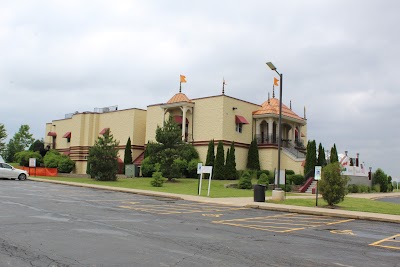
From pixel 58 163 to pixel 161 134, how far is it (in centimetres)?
2374

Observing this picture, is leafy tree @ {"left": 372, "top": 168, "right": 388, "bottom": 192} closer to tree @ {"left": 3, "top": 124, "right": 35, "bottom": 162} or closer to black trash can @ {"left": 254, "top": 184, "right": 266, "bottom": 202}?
black trash can @ {"left": 254, "top": 184, "right": 266, "bottom": 202}

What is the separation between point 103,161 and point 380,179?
118 ft

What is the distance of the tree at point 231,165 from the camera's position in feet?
141

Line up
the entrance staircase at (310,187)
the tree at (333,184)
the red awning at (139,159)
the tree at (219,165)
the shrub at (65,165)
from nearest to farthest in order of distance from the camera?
the tree at (333,184) → the entrance staircase at (310,187) → the tree at (219,165) → the red awning at (139,159) → the shrub at (65,165)

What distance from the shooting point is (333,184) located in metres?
21.0

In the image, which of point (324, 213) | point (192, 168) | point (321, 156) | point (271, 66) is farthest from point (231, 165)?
point (324, 213)

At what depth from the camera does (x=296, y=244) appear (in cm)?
978

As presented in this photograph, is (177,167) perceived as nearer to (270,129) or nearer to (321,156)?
(270,129)

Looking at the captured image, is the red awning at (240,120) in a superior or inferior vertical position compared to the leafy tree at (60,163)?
superior

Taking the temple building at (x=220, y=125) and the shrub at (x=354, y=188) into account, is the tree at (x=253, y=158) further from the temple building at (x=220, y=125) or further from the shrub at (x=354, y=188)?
the shrub at (x=354, y=188)

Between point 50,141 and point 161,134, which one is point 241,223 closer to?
point 161,134

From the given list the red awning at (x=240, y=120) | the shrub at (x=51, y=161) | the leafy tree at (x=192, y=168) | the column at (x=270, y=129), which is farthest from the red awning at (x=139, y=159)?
the column at (x=270, y=129)

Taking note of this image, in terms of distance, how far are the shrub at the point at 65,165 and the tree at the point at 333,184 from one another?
140 ft

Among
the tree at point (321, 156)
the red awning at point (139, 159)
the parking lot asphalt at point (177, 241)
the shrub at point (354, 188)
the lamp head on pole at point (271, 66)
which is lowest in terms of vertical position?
the parking lot asphalt at point (177, 241)
